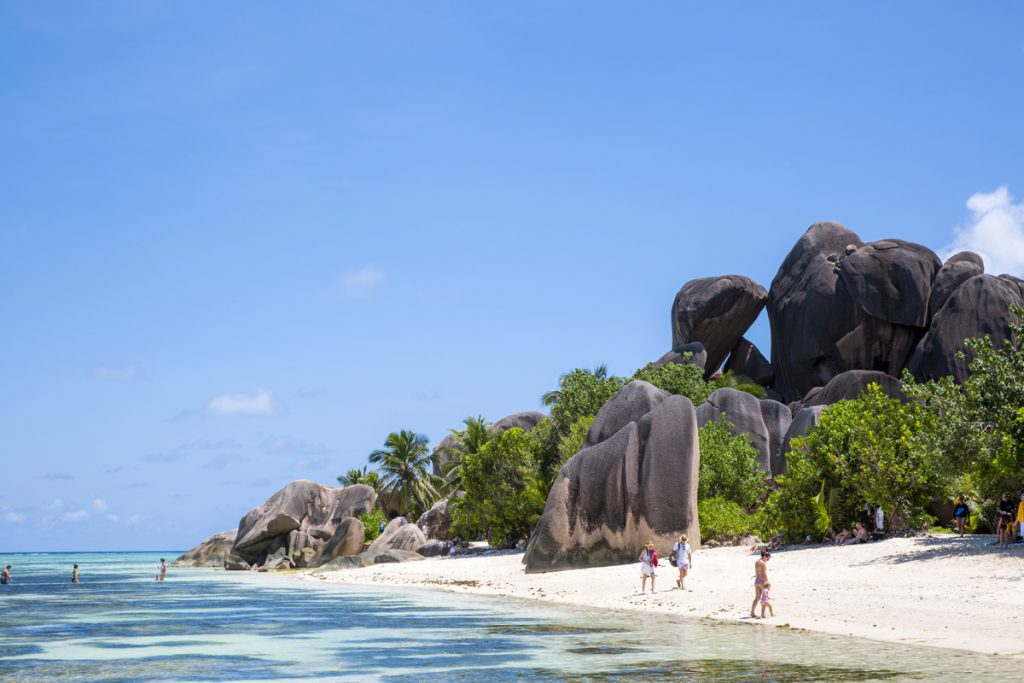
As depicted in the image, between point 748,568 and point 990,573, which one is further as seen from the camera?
point 748,568

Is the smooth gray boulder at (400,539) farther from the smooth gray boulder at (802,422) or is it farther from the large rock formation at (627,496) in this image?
the large rock formation at (627,496)

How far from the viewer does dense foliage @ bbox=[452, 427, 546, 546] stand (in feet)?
170

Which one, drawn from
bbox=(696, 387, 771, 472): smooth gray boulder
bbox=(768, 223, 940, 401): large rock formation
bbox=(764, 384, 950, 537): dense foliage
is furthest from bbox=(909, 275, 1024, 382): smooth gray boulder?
bbox=(764, 384, 950, 537): dense foliage

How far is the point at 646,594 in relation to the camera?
29.2m

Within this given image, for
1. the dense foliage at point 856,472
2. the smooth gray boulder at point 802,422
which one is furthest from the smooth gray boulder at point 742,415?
the dense foliage at point 856,472

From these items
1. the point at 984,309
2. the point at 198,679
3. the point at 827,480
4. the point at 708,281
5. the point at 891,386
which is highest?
the point at 708,281

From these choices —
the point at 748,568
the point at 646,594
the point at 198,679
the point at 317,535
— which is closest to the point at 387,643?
the point at 198,679

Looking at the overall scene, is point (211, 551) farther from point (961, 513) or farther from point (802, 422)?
point (961, 513)

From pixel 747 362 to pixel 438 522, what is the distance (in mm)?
26002

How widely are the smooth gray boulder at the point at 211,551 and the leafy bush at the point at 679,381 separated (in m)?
39.6

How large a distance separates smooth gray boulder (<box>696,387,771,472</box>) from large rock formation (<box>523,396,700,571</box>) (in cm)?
1550

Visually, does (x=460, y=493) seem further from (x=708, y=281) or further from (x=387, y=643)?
(x=387, y=643)

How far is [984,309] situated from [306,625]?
132 ft

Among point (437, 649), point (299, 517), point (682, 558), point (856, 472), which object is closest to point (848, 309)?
point (856, 472)
